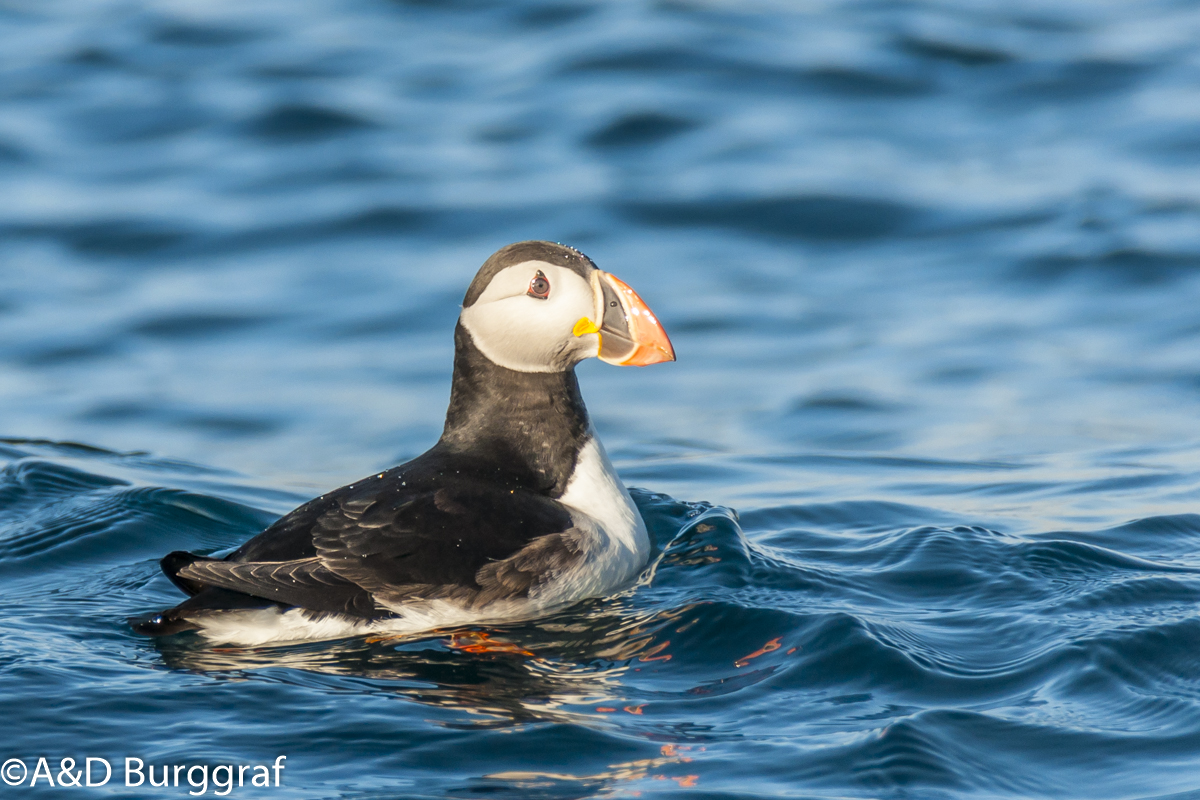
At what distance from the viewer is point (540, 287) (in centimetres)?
543

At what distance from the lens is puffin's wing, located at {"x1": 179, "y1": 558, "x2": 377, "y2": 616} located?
15.2 feet

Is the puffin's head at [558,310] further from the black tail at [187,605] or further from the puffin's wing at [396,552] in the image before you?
the black tail at [187,605]

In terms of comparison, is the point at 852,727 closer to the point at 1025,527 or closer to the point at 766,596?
the point at 766,596

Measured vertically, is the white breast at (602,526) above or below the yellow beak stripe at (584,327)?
below

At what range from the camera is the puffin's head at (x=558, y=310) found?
543 cm

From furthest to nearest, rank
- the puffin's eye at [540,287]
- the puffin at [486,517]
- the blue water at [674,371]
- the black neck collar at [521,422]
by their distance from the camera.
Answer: the black neck collar at [521,422], the puffin's eye at [540,287], the puffin at [486,517], the blue water at [674,371]

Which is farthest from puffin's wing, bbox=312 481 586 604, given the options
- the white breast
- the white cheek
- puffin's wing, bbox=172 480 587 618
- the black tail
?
the white cheek

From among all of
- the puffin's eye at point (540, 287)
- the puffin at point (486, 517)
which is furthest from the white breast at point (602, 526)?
the puffin's eye at point (540, 287)

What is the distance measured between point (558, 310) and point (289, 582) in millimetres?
1440

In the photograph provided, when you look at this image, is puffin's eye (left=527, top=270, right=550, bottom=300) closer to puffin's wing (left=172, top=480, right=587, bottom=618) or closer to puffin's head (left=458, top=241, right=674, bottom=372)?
puffin's head (left=458, top=241, right=674, bottom=372)

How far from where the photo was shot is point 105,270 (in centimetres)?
1160

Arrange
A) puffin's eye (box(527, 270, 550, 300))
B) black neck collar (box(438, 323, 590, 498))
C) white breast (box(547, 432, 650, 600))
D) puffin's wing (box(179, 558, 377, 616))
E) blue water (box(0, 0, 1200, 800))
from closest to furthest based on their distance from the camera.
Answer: blue water (box(0, 0, 1200, 800)) < puffin's wing (box(179, 558, 377, 616)) < white breast (box(547, 432, 650, 600)) < puffin's eye (box(527, 270, 550, 300)) < black neck collar (box(438, 323, 590, 498))

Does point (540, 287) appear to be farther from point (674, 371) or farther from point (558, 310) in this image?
point (674, 371)

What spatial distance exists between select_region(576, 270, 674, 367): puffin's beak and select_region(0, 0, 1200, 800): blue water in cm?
90
